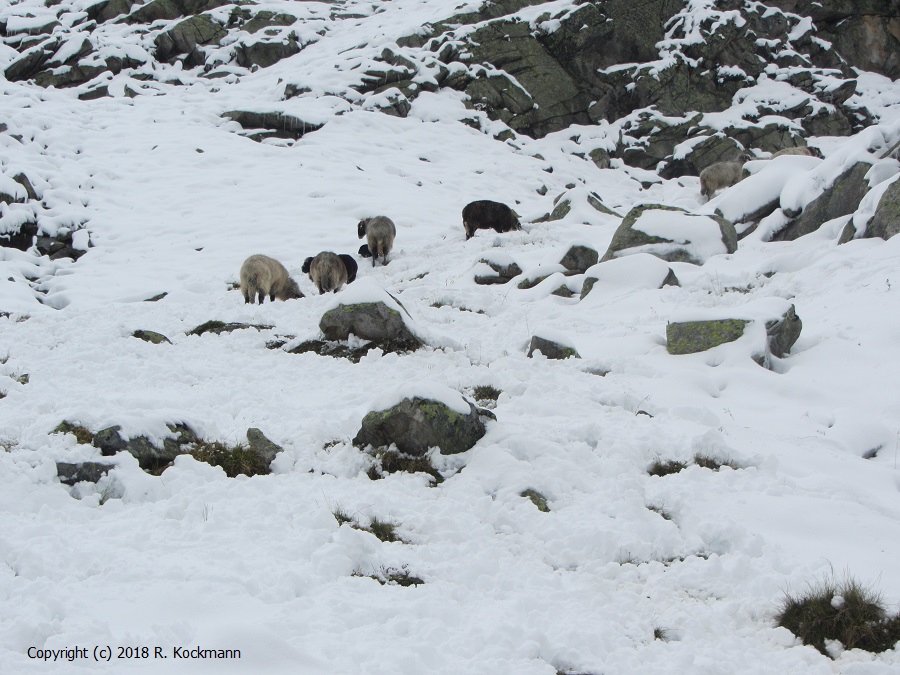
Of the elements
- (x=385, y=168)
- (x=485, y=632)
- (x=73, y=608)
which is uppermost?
(x=73, y=608)

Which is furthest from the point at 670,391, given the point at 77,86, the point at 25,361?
the point at 77,86

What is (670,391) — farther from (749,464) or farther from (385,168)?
(385,168)

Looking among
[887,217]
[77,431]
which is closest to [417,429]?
[77,431]

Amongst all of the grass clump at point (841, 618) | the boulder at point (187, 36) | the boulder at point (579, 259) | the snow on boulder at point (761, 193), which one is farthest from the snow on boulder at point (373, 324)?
the boulder at point (187, 36)

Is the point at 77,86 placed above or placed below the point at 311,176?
above

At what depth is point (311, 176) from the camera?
24.3 m

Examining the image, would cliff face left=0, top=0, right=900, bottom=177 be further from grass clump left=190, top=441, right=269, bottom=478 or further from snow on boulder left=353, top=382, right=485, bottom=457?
grass clump left=190, top=441, right=269, bottom=478

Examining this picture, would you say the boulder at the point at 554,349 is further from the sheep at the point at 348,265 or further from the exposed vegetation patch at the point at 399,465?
the sheep at the point at 348,265

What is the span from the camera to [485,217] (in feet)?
58.5

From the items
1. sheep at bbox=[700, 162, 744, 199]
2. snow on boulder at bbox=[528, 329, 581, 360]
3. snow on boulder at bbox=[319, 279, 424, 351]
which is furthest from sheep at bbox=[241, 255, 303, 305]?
sheep at bbox=[700, 162, 744, 199]

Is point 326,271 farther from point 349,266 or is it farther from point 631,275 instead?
point 631,275

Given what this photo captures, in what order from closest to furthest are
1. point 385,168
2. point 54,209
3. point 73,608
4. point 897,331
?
point 73,608, point 897,331, point 54,209, point 385,168

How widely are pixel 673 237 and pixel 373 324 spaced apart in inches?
276

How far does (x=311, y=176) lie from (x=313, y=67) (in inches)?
529
